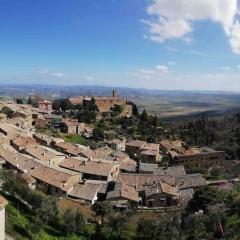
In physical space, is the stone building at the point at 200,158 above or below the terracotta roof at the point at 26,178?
below

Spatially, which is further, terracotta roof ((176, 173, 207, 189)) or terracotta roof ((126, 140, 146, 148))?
terracotta roof ((126, 140, 146, 148))

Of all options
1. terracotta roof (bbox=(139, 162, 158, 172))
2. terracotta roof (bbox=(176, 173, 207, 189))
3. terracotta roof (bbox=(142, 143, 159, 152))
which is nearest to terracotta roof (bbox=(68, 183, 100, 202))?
terracotta roof (bbox=(176, 173, 207, 189))

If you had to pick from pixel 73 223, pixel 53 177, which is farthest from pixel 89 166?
pixel 73 223

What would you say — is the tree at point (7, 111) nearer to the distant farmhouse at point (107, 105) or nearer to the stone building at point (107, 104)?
the distant farmhouse at point (107, 105)

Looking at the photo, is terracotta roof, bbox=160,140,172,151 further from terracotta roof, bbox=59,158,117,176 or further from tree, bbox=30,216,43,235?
tree, bbox=30,216,43,235

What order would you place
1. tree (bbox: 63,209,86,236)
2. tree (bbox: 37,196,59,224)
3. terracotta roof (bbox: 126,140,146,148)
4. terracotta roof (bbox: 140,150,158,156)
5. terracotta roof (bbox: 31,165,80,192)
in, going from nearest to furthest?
tree (bbox: 63,209,86,236), tree (bbox: 37,196,59,224), terracotta roof (bbox: 31,165,80,192), terracotta roof (bbox: 140,150,158,156), terracotta roof (bbox: 126,140,146,148)

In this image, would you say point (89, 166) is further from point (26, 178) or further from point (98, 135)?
point (98, 135)

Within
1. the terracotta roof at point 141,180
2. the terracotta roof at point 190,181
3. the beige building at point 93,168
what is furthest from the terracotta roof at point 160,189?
the beige building at point 93,168

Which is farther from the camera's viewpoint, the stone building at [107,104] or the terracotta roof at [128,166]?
the stone building at [107,104]
